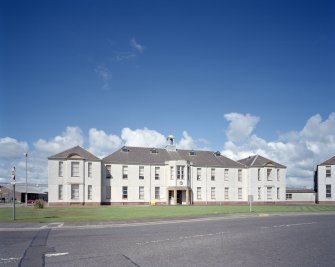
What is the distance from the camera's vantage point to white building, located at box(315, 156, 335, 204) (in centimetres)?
6644

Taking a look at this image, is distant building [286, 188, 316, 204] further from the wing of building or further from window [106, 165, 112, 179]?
window [106, 165, 112, 179]

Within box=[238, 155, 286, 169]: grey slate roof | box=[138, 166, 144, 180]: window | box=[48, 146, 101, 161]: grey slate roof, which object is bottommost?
box=[138, 166, 144, 180]: window

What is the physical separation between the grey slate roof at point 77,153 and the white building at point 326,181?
40.6 meters

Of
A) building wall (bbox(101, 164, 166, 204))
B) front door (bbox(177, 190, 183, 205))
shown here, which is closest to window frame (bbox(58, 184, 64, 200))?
building wall (bbox(101, 164, 166, 204))

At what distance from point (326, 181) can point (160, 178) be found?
30.5 meters

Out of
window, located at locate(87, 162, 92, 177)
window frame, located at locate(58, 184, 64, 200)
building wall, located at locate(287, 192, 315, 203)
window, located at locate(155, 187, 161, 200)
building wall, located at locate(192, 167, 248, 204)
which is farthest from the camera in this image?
building wall, located at locate(287, 192, 315, 203)

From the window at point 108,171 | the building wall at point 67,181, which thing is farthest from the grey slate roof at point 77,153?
the window at point 108,171

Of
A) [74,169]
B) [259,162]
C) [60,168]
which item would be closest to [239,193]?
[259,162]

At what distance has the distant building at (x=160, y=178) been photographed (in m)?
54.6

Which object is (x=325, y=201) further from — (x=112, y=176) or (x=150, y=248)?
(x=150, y=248)

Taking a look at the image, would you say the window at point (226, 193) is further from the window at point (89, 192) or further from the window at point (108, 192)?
the window at point (89, 192)

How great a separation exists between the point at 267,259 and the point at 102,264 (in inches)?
189

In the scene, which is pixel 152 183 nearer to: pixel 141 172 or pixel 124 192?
pixel 141 172

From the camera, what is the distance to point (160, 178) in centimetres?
6272
